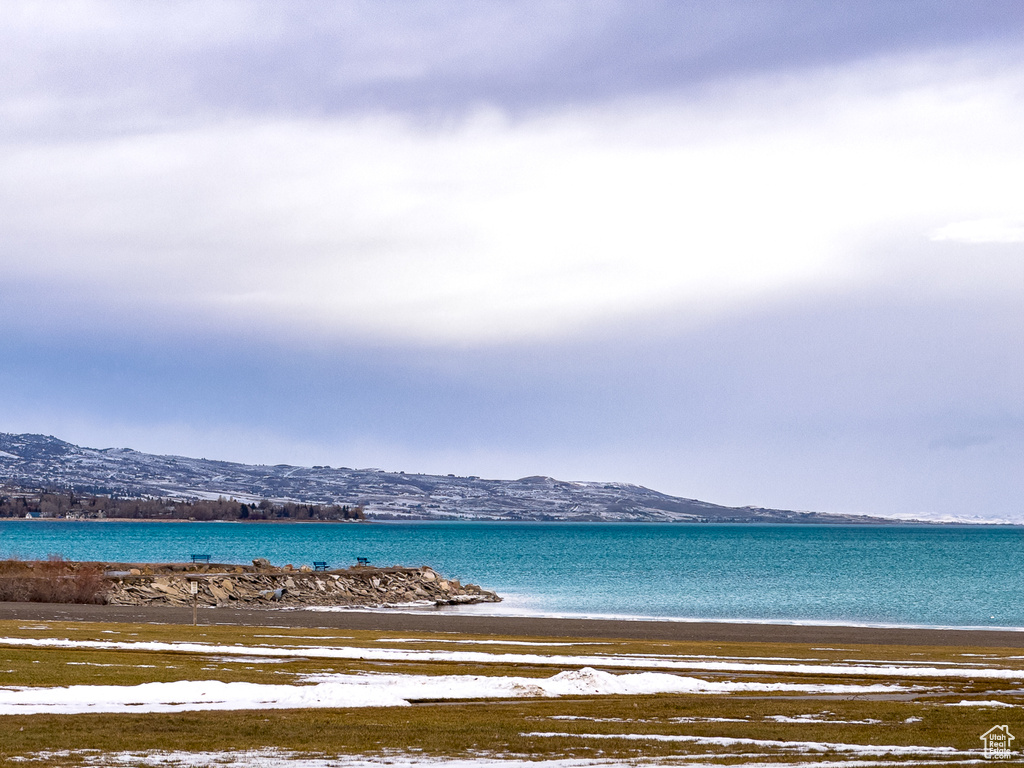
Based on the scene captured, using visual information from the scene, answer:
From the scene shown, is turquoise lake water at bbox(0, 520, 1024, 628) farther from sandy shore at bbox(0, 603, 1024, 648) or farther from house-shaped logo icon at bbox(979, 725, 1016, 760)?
house-shaped logo icon at bbox(979, 725, 1016, 760)

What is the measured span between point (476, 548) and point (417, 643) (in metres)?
131

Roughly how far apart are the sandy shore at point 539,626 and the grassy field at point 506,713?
936 centimetres

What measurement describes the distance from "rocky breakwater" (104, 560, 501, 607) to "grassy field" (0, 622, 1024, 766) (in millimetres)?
27588

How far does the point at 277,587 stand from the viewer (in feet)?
211

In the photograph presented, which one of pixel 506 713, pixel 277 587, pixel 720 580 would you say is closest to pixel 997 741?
pixel 506 713

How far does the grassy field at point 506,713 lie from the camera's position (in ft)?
48.2

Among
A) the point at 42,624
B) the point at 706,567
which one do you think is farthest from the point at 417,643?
the point at 706,567

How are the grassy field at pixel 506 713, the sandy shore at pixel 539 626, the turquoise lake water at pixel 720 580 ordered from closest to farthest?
the grassy field at pixel 506 713
the sandy shore at pixel 539 626
the turquoise lake water at pixel 720 580

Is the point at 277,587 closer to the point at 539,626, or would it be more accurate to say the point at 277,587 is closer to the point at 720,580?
the point at 539,626

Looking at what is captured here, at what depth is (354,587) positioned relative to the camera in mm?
67125

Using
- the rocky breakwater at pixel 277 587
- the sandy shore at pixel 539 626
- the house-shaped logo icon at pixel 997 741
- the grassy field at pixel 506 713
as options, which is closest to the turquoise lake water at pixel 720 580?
the rocky breakwater at pixel 277 587

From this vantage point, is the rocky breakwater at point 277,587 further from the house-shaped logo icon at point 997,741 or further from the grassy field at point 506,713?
the house-shaped logo icon at point 997,741

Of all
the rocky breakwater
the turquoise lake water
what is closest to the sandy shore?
the rocky breakwater

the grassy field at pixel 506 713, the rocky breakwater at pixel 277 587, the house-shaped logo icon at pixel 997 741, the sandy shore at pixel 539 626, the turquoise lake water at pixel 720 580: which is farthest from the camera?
the turquoise lake water at pixel 720 580
